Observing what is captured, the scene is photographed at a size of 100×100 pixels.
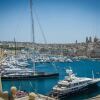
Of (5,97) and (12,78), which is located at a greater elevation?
(5,97)

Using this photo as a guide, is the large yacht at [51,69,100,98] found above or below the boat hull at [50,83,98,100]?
above

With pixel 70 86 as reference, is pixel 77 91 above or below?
below

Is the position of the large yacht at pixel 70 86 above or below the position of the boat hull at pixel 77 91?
above

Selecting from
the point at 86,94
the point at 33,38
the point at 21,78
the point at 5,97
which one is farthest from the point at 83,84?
the point at 5,97

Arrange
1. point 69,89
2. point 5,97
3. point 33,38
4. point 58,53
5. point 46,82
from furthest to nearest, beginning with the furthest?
point 58,53
point 46,82
point 33,38
point 69,89
point 5,97

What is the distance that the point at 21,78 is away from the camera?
2241 centimetres

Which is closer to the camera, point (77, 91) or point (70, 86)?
point (70, 86)

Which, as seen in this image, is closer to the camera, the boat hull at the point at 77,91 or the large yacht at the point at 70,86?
the boat hull at the point at 77,91

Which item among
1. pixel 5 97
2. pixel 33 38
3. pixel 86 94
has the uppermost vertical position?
pixel 33 38

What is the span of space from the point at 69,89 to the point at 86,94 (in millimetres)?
1199

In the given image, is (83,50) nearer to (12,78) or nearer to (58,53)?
(58,53)

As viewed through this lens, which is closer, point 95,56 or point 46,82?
point 46,82

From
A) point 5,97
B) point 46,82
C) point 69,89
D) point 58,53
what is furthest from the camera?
point 58,53

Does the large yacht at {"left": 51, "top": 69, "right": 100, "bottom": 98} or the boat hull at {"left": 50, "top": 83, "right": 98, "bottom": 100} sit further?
the large yacht at {"left": 51, "top": 69, "right": 100, "bottom": 98}
